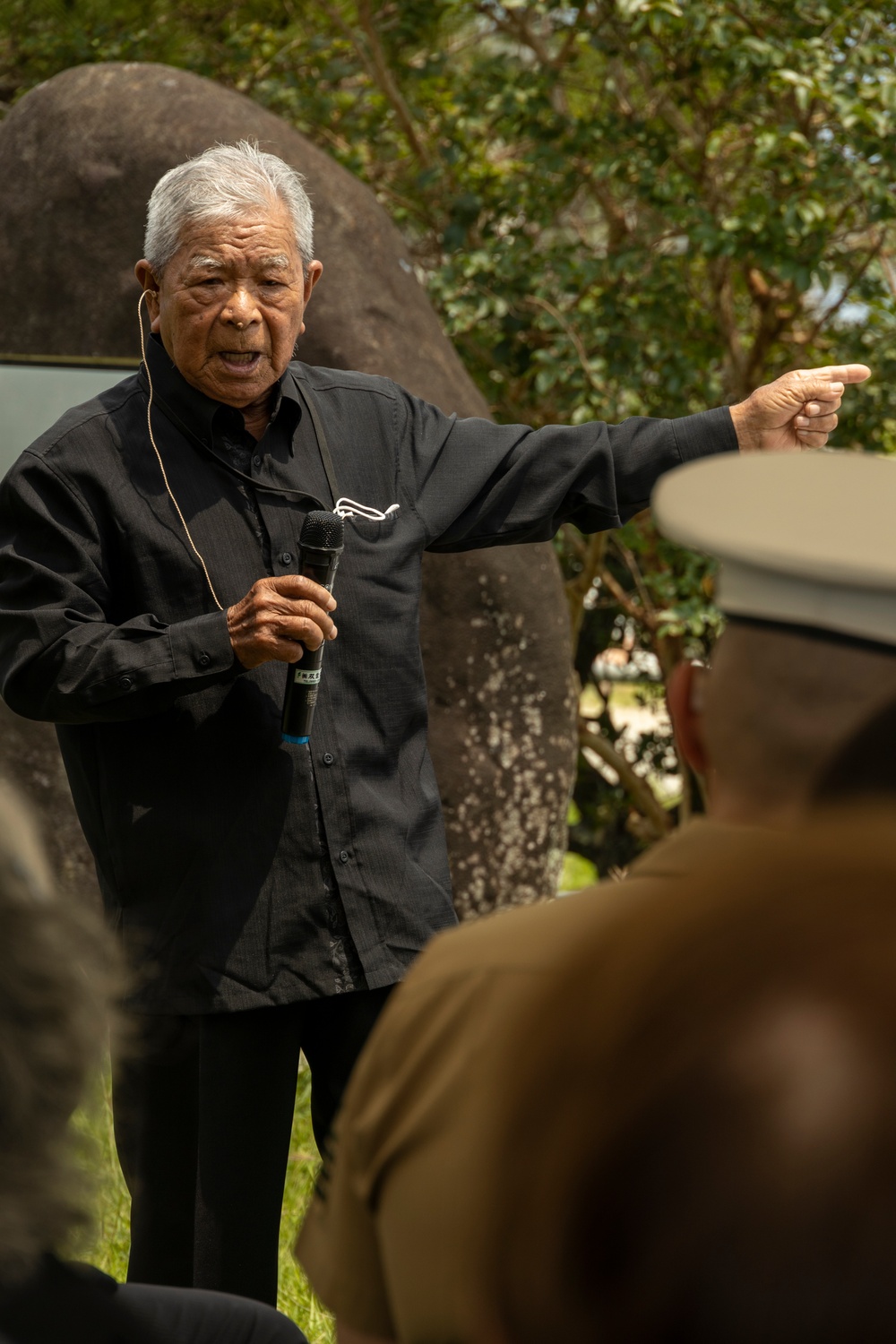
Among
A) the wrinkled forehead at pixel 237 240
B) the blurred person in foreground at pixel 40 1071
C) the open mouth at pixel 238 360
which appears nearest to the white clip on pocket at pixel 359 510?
the open mouth at pixel 238 360

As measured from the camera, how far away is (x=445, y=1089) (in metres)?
1.01

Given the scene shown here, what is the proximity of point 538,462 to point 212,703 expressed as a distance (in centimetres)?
74

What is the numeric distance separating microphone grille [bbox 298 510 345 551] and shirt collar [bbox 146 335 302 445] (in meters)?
0.30

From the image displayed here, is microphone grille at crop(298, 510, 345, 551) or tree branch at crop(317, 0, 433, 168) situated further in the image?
tree branch at crop(317, 0, 433, 168)

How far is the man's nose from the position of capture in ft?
8.23

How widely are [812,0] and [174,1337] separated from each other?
16.0 ft

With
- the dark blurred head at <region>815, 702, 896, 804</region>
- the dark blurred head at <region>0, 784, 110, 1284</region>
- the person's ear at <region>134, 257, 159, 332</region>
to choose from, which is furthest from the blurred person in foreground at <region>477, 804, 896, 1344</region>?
the person's ear at <region>134, 257, 159, 332</region>

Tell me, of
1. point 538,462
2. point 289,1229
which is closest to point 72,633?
→ point 538,462

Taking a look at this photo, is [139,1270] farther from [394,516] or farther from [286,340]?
[286,340]

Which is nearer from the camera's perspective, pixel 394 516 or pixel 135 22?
pixel 394 516

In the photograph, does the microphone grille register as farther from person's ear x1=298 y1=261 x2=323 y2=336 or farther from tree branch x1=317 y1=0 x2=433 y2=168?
tree branch x1=317 y1=0 x2=433 y2=168

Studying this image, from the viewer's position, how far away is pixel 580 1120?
3.07ft

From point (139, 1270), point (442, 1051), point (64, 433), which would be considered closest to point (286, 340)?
point (64, 433)

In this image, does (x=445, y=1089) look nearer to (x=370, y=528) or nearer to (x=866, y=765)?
(x=866, y=765)
